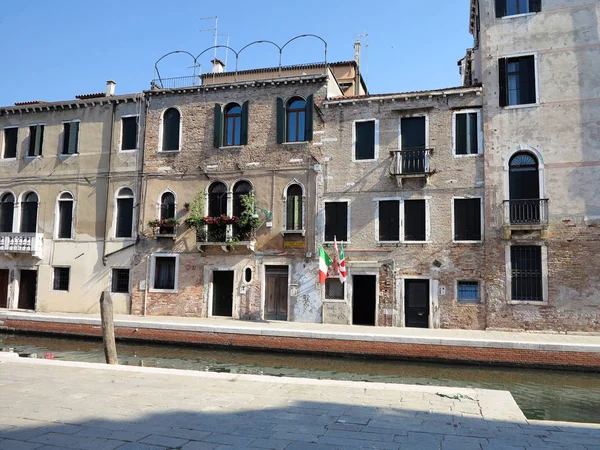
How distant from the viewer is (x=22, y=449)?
4.75 metres

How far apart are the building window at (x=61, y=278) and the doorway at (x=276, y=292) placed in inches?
340

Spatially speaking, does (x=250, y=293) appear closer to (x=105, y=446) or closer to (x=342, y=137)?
(x=342, y=137)

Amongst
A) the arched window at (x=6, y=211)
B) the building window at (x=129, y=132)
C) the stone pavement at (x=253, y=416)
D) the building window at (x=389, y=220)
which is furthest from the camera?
the arched window at (x=6, y=211)

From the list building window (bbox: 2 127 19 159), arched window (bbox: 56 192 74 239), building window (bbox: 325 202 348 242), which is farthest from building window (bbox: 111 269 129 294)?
building window (bbox: 325 202 348 242)

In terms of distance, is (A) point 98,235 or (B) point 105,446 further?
(A) point 98,235

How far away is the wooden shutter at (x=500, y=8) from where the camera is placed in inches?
657

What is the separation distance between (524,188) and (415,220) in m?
3.61

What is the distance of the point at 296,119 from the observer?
61.0 feet

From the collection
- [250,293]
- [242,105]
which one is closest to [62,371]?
[250,293]

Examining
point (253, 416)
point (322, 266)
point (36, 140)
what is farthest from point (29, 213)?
point (253, 416)

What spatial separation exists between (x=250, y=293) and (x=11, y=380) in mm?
10502

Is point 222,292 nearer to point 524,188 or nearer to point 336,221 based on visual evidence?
point 336,221

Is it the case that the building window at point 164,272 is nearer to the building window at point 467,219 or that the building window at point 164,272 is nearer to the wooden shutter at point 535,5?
the building window at point 467,219

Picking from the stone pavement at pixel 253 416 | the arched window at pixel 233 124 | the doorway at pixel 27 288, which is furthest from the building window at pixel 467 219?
the doorway at pixel 27 288
